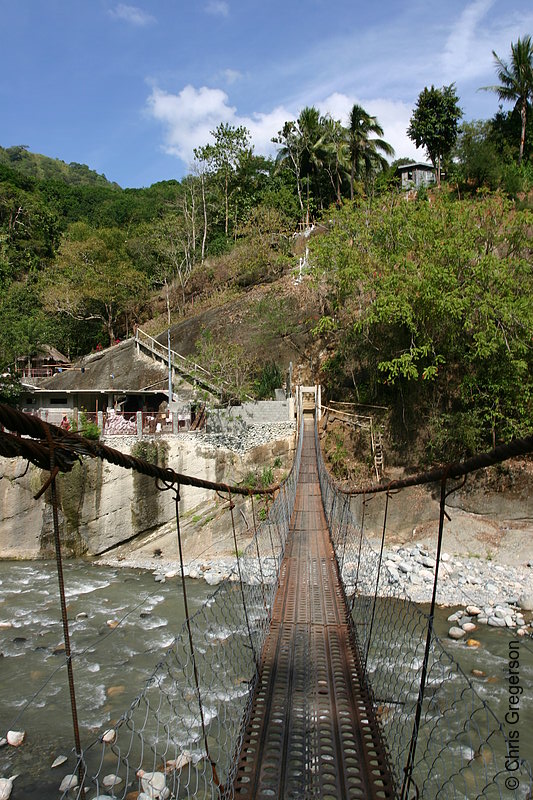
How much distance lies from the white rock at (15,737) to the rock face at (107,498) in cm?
566

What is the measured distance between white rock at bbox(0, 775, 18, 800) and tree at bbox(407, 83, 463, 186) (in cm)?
1924

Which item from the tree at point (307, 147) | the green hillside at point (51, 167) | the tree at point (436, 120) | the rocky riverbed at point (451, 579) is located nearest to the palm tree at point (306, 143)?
the tree at point (307, 147)

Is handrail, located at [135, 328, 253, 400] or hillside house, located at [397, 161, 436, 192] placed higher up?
hillside house, located at [397, 161, 436, 192]

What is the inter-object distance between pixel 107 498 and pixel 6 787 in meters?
6.67

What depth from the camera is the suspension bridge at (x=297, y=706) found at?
1523mm

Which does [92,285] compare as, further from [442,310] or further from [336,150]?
[442,310]

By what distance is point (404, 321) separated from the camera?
8766mm

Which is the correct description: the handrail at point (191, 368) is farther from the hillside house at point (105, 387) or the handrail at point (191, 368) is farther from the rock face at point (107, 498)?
the rock face at point (107, 498)

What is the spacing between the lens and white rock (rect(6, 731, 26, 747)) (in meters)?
4.03

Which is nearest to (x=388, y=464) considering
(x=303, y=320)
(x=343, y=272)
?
(x=343, y=272)

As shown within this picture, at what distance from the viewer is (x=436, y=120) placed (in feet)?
59.5

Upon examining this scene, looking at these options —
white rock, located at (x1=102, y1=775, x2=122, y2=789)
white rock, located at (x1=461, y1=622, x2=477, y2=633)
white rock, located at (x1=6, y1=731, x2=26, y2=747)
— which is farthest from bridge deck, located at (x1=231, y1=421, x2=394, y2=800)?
white rock, located at (x1=461, y1=622, x2=477, y2=633)

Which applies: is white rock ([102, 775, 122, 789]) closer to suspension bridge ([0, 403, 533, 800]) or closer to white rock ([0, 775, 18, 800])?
suspension bridge ([0, 403, 533, 800])

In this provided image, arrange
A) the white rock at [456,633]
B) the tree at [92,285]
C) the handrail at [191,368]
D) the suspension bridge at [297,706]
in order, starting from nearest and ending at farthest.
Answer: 1. the suspension bridge at [297,706]
2. the white rock at [456,633]
3. the handrail at [191,368]
4. the tree at [92,285]
